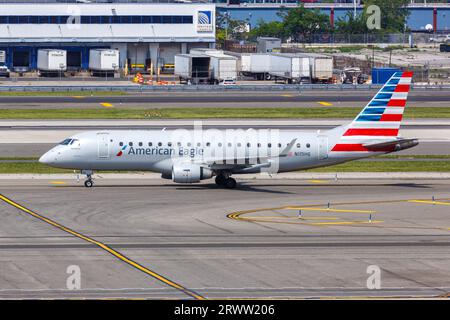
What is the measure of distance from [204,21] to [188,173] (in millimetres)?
108965

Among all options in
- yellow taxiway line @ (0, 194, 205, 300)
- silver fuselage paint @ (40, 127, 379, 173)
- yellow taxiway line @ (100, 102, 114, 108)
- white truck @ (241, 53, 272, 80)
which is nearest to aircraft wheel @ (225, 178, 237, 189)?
silver fuselage paint @ (40, 127, 379, 173)

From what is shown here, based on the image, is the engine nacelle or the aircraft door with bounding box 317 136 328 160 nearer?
the engine nacelle

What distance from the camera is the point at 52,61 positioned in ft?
471

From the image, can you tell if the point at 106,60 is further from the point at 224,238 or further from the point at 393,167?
the point at 224,238

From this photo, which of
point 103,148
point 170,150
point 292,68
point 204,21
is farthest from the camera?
point 204,21

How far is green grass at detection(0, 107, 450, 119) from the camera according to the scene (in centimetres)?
8694

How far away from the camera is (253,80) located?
143750 millimetres

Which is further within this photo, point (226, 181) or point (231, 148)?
point (226, 181)

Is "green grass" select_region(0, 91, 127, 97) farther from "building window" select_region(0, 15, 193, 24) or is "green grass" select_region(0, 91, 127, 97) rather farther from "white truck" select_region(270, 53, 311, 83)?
"building window" select_region(0, 15, 193, 24)

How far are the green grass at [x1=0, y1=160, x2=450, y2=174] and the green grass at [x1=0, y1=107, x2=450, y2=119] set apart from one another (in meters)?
25.4

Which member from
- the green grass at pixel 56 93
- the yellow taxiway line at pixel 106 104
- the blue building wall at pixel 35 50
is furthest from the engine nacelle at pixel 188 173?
the blue building wall at pixel 35 50

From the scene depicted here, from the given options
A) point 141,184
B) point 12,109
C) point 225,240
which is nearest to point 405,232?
point 225,240

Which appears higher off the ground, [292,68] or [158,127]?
[292,68]

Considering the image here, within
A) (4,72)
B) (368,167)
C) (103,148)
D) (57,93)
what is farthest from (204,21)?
(103,148)
